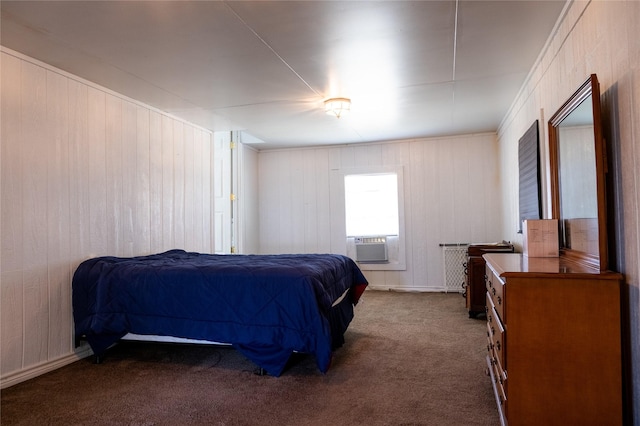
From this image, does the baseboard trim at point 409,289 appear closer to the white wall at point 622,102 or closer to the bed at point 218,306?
the bed at point 218,306

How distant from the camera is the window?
6.09 metres

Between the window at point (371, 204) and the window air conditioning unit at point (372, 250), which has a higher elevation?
the window at point (371, 204)

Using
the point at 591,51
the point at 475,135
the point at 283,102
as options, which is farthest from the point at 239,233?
the point at 591,51

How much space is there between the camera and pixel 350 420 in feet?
6.94

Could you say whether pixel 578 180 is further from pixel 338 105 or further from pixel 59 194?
pixel 59 194

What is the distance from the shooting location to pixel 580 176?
6.61 ft

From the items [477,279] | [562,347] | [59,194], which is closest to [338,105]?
[477,279]

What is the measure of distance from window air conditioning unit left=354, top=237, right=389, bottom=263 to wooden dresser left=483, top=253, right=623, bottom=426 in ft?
14.2

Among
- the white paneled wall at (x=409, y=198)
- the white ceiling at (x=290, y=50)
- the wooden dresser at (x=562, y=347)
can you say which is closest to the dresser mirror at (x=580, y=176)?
the wooden dresser at (x=562, y=347)

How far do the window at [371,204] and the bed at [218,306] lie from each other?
3015mm

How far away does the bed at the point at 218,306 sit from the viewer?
266 centimetres

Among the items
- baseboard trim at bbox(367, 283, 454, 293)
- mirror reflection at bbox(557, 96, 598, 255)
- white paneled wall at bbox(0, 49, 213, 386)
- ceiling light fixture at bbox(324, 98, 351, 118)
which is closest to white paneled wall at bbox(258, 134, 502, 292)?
baseboard trim at bbox(367, 283, 454, 293)

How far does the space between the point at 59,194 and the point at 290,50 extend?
2.13 metres

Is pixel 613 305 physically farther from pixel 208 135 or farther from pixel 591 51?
pixel 208 135
